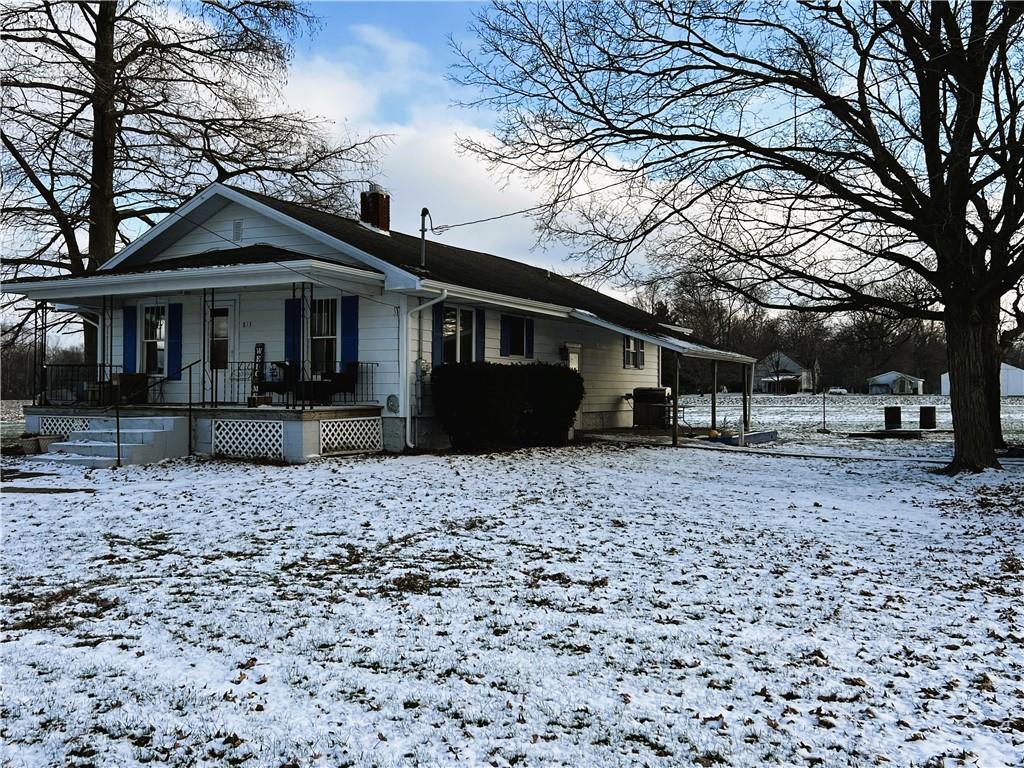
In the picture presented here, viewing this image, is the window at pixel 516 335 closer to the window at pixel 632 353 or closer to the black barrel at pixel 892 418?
the window at pixel 632 353

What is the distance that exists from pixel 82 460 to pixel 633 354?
1553 cm

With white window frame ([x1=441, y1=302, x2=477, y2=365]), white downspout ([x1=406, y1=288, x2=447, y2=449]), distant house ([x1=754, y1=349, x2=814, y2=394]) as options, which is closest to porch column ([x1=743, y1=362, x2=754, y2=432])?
white window frame ([x1=441, y1=302, x2=477, y2=365])

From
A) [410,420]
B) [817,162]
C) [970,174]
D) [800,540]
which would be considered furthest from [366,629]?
[970,174]

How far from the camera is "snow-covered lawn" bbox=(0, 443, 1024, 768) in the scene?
3549mm

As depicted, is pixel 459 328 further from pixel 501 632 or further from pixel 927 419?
pixel 927 419

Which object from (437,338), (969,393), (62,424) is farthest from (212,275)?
(969,393)

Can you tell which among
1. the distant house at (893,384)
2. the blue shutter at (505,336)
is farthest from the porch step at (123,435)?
the distant house at (893,384)

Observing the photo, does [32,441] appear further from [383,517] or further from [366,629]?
[366,629]

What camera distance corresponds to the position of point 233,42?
66.9 ft

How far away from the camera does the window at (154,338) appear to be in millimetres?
16719

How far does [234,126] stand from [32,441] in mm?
10773

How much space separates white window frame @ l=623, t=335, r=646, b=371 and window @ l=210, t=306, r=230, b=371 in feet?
38.1

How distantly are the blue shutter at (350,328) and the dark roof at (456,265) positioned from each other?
1057 mm

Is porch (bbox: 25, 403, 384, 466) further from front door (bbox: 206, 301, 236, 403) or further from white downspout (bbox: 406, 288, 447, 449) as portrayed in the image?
front door (bbox: 206, 301, 236, 403)
